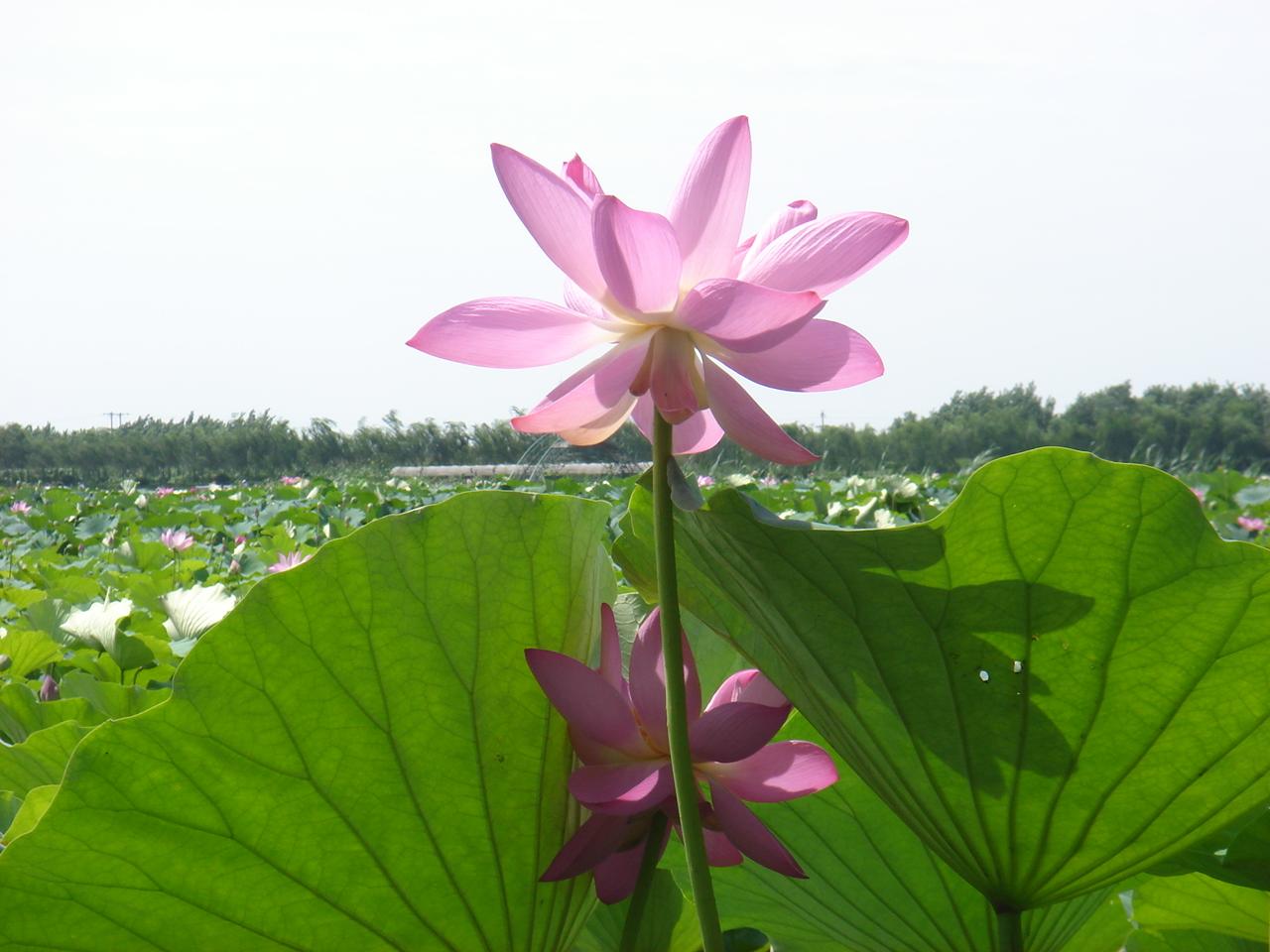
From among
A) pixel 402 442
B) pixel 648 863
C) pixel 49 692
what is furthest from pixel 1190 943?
pixel 402 442

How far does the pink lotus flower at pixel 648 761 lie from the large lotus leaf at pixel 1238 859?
142mm

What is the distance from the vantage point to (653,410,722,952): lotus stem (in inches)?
11.4

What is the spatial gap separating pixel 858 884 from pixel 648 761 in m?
0.12

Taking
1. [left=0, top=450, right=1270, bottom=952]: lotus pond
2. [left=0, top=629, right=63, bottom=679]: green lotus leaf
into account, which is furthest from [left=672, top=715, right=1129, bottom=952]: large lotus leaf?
[left=0, top=629, right=63, bottom=679]: green lotus leaf

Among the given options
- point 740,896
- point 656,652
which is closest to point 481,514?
point 656,652

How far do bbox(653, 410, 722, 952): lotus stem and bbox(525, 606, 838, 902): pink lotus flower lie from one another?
43 millimetres

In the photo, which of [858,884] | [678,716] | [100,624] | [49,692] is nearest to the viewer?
[678,716]

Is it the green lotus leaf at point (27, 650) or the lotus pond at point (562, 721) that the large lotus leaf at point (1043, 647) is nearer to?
the lotus pond at point (562, 721)

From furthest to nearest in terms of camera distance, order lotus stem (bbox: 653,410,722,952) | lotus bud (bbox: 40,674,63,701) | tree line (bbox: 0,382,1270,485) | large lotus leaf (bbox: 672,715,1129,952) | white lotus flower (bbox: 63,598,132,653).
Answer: tree line (bbox: 0,382,1270,485) < white lotus flower (bbox: 63,598,132,653) < lotus bud (bbox: 40,674,63,701) < large lotus leaf (bbox: 672,715,1129,952) < lotus stem (bbox: 653,410,722,952)

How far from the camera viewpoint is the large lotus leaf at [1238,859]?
379 millimetres

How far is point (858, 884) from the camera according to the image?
1.36ft

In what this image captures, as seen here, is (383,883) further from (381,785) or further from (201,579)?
(201,579)

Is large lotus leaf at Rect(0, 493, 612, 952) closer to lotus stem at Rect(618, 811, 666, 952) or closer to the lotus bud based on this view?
lotus stem at Rect(618, 811, 666, 952)

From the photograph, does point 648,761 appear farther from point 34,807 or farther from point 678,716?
point 34,807
